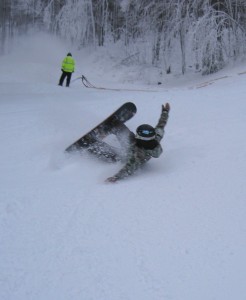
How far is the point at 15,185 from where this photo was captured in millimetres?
4414

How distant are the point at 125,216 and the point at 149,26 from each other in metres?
13.3

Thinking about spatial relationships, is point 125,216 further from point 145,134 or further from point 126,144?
point 126,144

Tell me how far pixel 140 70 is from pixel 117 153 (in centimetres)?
1200

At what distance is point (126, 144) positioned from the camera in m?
5.55

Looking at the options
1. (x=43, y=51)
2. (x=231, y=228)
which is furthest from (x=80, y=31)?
(x=231, y=228)

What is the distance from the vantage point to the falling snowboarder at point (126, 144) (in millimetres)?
4820

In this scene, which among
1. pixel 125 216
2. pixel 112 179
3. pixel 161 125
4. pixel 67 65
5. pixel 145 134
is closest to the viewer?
pixel 125 216

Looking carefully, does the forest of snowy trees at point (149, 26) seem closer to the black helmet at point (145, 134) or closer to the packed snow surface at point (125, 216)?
the packed snow surface at point (125, 216)

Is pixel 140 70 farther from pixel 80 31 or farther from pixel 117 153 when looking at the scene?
pixel 117 153

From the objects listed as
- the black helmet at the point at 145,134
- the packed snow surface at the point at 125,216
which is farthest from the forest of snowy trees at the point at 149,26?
the black helmet at the point at 145,134

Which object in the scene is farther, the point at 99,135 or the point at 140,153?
the point at 99,135

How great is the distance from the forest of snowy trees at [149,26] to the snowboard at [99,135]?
7.76m

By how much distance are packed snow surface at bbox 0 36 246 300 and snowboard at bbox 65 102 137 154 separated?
204mm

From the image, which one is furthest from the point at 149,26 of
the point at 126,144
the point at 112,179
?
the point at 112,179
